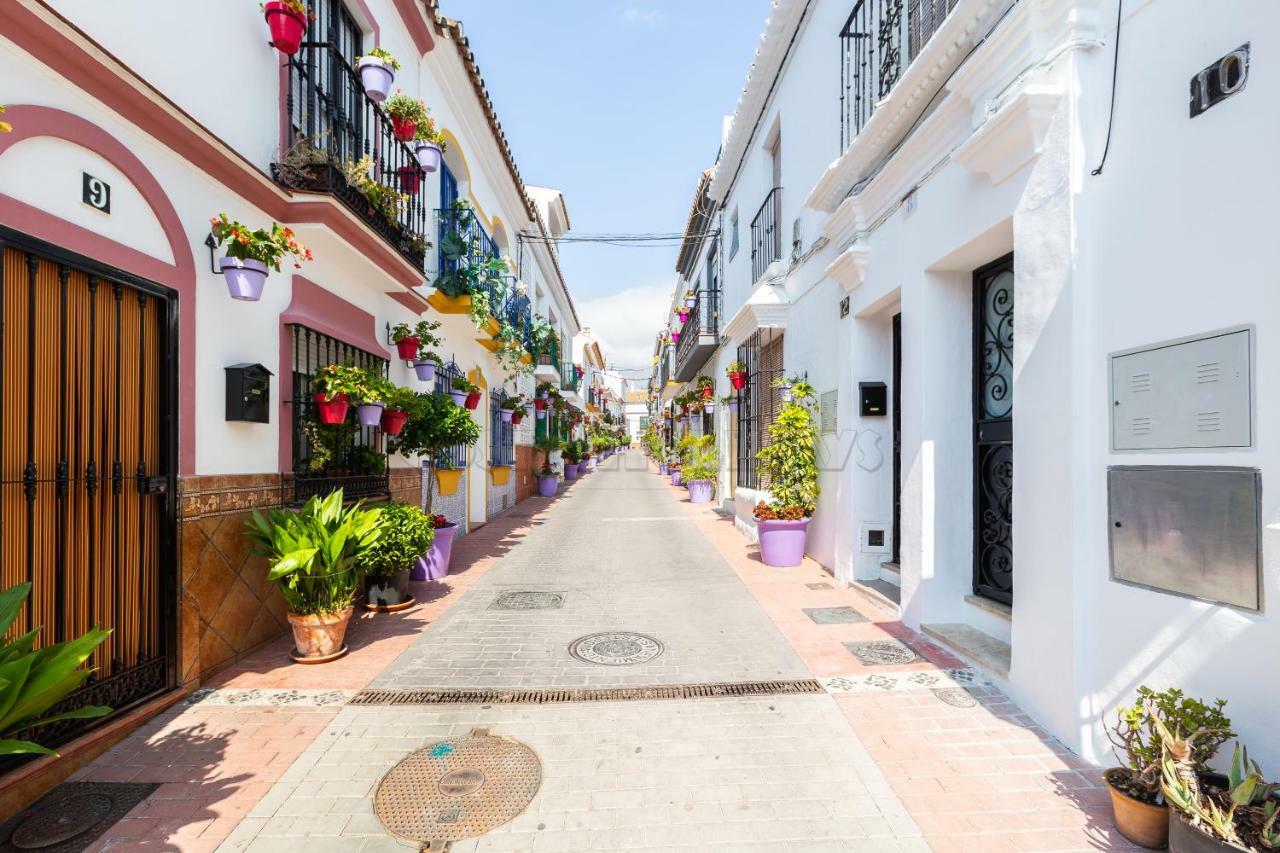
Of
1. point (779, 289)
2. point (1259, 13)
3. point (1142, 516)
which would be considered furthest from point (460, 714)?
point (779, 289)

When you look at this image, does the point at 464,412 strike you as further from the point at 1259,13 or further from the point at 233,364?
the point at 1259,13

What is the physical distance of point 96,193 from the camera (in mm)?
3350

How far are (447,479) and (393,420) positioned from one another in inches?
107

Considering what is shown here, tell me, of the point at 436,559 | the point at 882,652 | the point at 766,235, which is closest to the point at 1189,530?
the point at 882,652

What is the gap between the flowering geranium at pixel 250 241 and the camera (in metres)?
4.02

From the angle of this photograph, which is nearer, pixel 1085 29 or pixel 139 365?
pixel 1085 29

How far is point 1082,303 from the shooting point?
10.6 feet

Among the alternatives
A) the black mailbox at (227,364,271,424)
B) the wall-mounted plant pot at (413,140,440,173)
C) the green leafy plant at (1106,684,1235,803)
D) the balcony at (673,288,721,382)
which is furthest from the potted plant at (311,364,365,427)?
the balcony at (673,288,721,382)

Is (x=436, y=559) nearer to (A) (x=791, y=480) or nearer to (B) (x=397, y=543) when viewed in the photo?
(B) (x=397, y=543)

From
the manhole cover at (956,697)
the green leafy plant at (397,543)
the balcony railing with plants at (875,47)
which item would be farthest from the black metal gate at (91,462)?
the balcony railing with plants at (875,47)

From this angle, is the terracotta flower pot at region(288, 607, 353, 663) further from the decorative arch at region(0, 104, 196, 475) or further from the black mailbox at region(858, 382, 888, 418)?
Answer: the black mailbox at region(858, 382, 888, 418)

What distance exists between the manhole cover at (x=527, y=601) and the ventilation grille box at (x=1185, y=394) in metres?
4.84

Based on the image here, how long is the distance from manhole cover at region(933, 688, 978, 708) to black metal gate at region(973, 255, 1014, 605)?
95cm

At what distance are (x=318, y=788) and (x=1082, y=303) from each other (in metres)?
4.63
